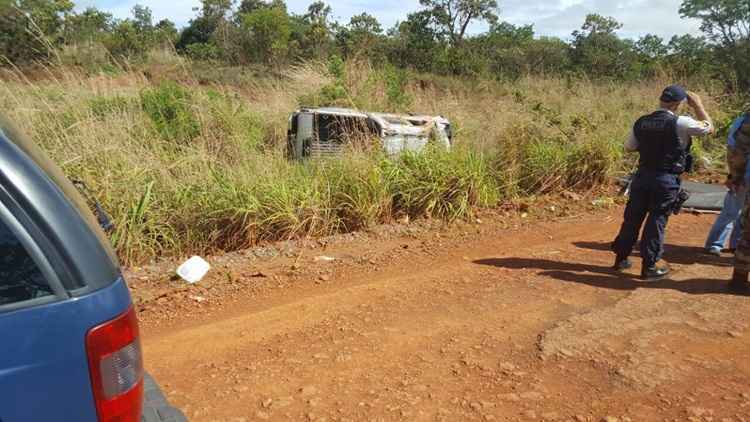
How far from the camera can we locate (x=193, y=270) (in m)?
5.06

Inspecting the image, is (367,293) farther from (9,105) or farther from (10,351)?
(9,105)

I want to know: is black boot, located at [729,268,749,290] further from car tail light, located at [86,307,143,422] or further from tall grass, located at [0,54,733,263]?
car tail light, located at [86,307,143,422]

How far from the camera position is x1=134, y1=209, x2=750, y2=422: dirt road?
3062 millimetres

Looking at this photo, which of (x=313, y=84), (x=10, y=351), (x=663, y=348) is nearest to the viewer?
(x=10, y=351)

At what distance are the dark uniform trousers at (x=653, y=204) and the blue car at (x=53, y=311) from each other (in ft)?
13.9

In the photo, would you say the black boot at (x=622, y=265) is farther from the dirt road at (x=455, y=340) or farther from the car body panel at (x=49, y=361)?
the car body panel at (x=49, y=361)

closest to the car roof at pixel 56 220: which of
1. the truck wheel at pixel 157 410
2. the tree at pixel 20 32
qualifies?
the truck wheel at pixel 157 410

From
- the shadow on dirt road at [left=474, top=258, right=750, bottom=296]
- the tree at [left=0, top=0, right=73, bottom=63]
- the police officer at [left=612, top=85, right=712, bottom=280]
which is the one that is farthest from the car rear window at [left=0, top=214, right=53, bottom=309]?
the tree at [left=0, top=0, right=73, bottom=63]

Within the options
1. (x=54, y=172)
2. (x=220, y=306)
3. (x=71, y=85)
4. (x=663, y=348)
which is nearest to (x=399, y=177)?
(x=220, y=306)

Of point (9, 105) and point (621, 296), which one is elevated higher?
point (9, 105)

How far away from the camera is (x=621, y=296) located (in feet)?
14.8

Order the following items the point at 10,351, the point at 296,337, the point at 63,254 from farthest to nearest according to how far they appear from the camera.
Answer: the point at 296,337, the point at 63,254, the point at 10,351

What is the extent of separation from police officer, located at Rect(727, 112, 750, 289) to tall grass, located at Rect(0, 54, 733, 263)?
269cm

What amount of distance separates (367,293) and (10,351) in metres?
3.41
